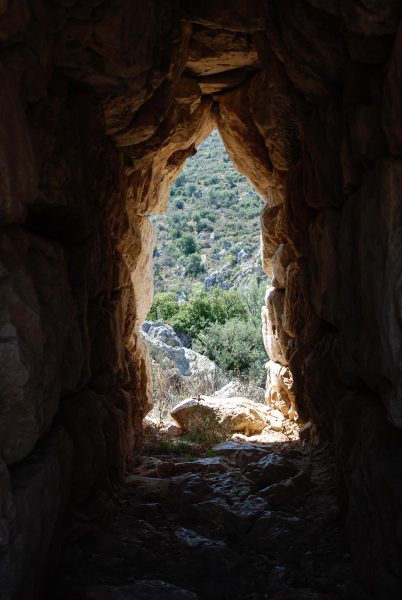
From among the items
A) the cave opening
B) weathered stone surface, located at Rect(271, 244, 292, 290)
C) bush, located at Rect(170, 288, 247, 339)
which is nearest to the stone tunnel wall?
weathered stone surface, located at Rect(271, 244, 292, 290)

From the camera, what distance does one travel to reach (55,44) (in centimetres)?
399

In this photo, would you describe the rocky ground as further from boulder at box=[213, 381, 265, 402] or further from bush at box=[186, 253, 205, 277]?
bush at box=[186, 253, 205, 277]

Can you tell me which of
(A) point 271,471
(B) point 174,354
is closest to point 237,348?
(B) point 174,354

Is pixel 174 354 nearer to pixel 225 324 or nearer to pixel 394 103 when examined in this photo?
pixel 225 324

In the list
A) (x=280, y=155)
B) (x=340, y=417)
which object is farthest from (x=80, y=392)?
(x=280, y=155)

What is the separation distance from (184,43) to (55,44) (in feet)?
6.13

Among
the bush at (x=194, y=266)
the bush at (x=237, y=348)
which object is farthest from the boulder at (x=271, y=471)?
the bush at (x=194, y=266)

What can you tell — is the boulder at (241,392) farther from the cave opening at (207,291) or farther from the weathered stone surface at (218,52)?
the weathered stone surface at (218,52)

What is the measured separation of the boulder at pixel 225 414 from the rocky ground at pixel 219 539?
2215 mm

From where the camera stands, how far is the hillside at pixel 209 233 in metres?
31.3

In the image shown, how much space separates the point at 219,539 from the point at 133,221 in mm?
3923

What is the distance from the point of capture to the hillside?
31.3 meters

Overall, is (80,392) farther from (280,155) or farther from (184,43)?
(280,155)

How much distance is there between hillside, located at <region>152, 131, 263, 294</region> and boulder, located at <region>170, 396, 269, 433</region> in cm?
1966
